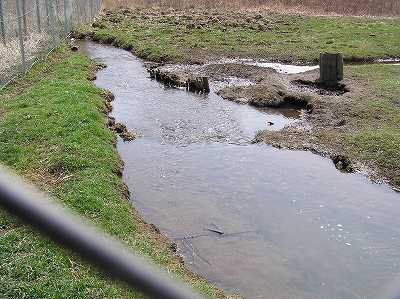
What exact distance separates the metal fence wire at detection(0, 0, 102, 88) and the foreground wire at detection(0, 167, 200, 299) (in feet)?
47.3

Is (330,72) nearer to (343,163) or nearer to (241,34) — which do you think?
(343,163)

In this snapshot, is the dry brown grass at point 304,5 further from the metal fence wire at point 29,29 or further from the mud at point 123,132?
the mud at point 123,132

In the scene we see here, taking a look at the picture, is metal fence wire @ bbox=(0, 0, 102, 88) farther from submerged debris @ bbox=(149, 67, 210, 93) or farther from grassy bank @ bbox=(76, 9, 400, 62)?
submerged debris @ bbox=(149, 67, 210, 93)

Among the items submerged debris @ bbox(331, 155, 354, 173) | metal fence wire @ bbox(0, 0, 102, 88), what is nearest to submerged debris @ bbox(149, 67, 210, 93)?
metal fence wire @ bbox(0, 0, 102, 88)

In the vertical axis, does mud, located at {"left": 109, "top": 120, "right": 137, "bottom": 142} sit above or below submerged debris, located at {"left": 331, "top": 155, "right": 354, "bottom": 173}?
above

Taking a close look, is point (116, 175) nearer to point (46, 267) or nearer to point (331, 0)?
point (46, 267)

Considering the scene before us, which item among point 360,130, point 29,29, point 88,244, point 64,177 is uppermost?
point 88,244

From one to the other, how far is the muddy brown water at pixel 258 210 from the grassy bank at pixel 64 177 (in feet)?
1.83

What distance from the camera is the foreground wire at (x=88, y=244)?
92 cm

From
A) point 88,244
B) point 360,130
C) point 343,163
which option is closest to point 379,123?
point 360,130

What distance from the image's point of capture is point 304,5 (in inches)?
1454

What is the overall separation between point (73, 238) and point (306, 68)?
A: 19980mm

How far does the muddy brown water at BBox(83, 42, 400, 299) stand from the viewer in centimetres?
693

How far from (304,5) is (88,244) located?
38.0 m
